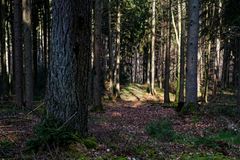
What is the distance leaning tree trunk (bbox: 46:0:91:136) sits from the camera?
298 inches

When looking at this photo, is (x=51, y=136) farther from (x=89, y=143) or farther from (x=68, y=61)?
(x=68, y=61)

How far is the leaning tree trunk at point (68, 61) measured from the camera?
758 cm

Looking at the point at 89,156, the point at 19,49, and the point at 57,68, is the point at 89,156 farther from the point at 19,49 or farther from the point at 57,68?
the point at 19,49

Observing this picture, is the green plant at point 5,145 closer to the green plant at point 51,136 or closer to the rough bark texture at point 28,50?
the green plant at point 51,136

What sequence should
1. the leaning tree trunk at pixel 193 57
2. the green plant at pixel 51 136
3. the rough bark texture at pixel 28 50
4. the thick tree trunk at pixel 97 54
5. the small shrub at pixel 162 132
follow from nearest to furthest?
the green plant at pixel 51 136 → the small shrub at pixel 162 132 → the leaning tree trunk at pixel 193 57 → the rough bark texture at pixel 28 50 → the thick tree trunk at pixel 97 54

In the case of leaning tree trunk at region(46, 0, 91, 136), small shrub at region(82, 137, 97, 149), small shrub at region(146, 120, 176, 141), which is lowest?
small shrub at region(146, 120, 176, 141)

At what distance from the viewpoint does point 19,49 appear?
19.4m

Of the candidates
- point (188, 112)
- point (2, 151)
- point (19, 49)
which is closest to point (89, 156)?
point (2, 151)

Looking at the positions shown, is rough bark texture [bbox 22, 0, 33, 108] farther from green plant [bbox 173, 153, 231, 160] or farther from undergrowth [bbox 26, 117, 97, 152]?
green plant [bbox 173, 153, 231, 160]

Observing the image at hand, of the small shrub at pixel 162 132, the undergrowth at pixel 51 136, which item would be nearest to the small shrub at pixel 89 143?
the undergrowth at pixel 51 136

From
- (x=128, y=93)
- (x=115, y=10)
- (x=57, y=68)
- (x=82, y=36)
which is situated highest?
(x=115, y=10)

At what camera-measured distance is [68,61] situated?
24.9ft

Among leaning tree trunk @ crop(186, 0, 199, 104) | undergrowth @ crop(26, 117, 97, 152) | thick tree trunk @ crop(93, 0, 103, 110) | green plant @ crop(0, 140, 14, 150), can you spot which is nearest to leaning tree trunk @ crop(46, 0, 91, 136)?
undergrowth @ crop(26, 117, 97, 152)

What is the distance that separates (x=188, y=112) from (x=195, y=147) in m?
7.73
